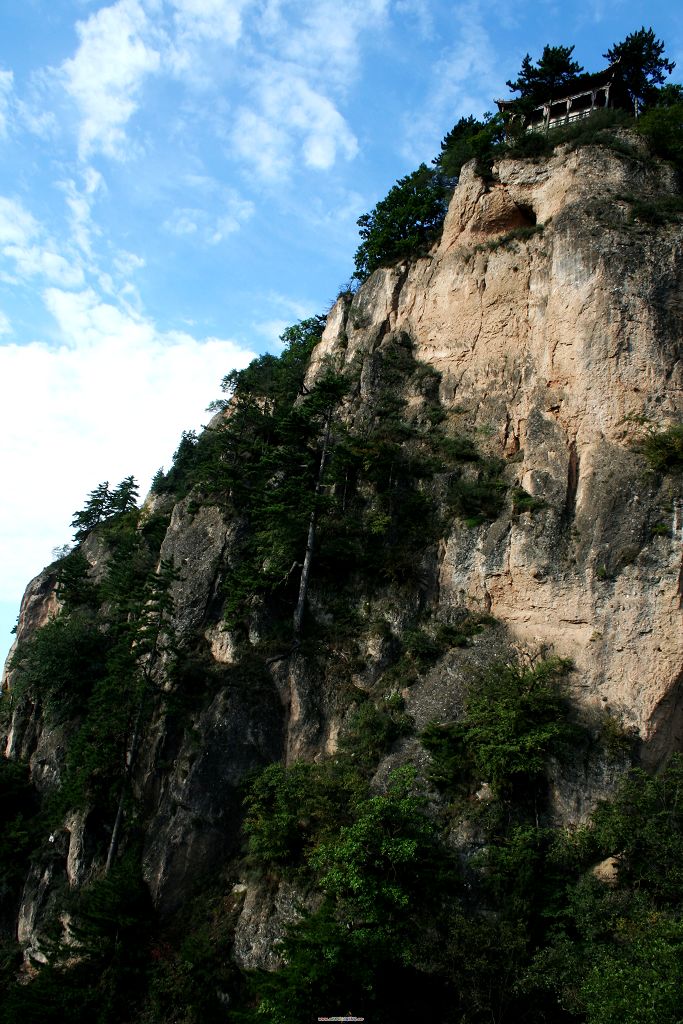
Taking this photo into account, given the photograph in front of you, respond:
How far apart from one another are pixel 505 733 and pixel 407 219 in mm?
26798

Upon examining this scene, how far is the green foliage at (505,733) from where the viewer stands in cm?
1919

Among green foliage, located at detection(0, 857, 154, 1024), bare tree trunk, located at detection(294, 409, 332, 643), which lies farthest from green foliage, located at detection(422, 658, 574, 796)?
green foliage, located at detection(0, 857, 154, 1024)

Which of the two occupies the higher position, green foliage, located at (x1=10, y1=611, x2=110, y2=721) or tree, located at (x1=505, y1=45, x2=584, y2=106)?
tree, located at (x1=505, y1=45, x2=584, y2=106)

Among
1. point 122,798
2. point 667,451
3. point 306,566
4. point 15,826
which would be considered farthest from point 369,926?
point 15,826

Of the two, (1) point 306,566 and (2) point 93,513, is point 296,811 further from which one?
(2) point 93,513

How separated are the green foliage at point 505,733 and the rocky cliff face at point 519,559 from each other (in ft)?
2.39

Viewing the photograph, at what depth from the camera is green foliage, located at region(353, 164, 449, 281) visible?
121 ft

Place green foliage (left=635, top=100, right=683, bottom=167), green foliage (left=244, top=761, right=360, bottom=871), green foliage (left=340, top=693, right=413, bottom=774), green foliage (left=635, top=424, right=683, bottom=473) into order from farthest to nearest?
green foliage (left=635, top=100, right=683, bottom=167) < green foliage (left=635, top=424, right=683, bottom=473) < green foliage (left=340, top=693, right=413, bottom=774) < green foliage (left=244, top=761, right=360, bottom=871)

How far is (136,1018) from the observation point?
18438 millimetres

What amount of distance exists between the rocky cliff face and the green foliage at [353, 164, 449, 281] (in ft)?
17.4

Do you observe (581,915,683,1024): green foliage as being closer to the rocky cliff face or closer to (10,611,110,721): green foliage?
the rocky cliff face

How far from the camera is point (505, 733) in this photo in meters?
19.6

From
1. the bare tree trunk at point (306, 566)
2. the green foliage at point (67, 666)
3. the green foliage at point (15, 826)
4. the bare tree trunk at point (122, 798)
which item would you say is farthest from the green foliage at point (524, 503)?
the green foliage at point (15, 826)

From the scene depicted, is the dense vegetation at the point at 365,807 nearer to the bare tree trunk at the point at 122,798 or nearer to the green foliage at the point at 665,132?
the bare tree trunk at the point at 122,798
